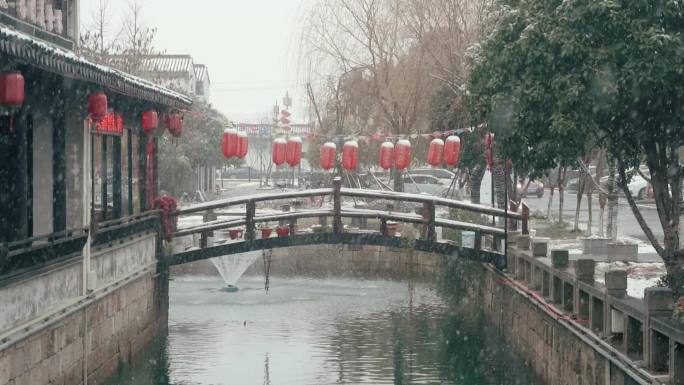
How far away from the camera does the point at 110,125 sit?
1575 centimetres

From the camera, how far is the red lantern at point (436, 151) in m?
22.3

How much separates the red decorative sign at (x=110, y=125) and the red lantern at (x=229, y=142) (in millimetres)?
5430

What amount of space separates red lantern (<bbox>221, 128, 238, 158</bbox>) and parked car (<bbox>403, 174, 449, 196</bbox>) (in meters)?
20.4

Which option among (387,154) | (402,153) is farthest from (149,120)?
(402,153)

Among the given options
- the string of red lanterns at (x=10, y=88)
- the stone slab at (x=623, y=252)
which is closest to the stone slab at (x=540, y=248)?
the stone slab at (x=623, y=252)

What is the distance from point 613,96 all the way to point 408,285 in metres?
13.8

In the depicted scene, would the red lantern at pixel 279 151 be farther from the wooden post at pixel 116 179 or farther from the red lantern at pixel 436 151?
the wooden post at pixel 116 179

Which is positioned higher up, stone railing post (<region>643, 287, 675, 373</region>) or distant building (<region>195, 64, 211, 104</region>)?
distant building (<region>195, 64, 211, 104</region>)

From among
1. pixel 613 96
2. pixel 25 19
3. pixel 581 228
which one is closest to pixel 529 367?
pixel 613 96

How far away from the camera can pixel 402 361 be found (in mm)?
17312

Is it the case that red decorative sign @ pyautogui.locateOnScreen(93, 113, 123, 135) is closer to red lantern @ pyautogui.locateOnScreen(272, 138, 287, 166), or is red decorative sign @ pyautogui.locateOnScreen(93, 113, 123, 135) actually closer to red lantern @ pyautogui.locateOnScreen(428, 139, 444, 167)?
red lantern @ pyautogui.locateOnScreen(272, 138, 287, 166)

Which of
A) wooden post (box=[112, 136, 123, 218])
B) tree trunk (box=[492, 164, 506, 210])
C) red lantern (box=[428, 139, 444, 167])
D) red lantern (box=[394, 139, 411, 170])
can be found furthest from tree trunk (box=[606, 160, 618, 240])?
wooden post (box=[112, 136, 123, 218])

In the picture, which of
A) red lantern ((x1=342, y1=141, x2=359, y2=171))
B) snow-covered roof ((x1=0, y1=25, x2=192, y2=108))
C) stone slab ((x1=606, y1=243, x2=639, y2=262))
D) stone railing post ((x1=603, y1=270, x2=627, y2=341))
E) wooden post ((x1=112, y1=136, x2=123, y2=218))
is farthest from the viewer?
red lantern ((x1=342, y1=141, x2=359, y2=171))

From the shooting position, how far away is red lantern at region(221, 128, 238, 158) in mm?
21906
